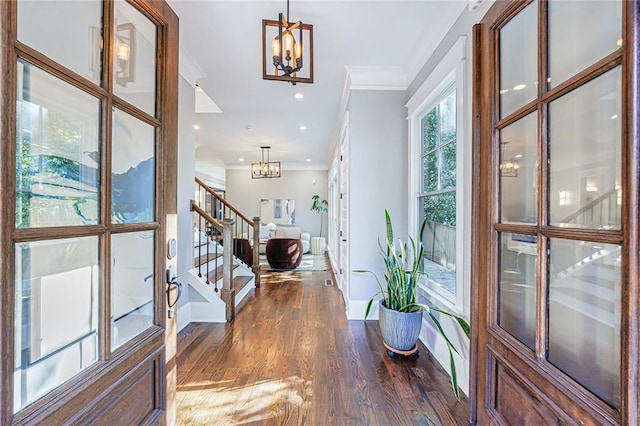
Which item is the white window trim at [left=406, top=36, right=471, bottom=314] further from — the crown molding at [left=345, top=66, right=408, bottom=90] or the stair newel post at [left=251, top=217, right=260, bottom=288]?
the stair newel post at [left=251, top=217, right=260, bottom=288]

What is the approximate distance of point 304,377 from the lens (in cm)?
218

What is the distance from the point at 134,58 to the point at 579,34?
1.58 meters

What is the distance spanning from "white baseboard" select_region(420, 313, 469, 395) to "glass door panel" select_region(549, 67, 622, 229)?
137 cm

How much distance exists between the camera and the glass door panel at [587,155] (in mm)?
838

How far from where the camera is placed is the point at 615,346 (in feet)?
2.78

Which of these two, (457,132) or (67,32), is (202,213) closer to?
(67,32)

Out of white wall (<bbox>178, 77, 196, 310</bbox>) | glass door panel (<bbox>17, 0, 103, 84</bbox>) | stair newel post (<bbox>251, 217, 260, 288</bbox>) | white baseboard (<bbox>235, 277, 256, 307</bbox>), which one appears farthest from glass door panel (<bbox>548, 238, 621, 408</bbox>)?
stair newel post (<bbox>251, 217, 260, 288</bbox>)

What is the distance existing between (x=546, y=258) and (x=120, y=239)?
1.55 m

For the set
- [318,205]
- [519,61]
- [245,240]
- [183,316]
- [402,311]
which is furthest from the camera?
[318,205]

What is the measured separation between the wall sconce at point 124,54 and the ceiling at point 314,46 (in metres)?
1.34

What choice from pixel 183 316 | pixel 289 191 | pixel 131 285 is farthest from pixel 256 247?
pixel 289 191

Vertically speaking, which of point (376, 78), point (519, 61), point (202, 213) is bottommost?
point (202, 213)

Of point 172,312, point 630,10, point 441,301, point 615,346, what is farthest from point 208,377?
point 630,10

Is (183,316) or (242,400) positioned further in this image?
(183,316)
